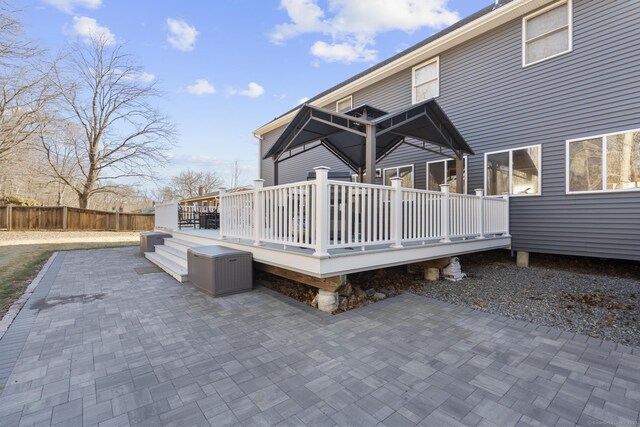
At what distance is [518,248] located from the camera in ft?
23.9

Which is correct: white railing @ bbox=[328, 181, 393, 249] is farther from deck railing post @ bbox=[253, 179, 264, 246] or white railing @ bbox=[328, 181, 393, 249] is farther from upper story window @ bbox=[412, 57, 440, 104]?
upper story window @ bbox=[412, 57, 440, 104]

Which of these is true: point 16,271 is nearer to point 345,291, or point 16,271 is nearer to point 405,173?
point 345,291

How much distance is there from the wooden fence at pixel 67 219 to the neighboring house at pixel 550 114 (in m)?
17.5

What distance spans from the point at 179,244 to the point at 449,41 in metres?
9.10

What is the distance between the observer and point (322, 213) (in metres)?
3.70

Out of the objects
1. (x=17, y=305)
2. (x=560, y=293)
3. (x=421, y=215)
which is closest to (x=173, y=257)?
(x=17, y=305)

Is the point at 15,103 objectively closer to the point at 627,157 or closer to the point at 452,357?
the point at 452,357

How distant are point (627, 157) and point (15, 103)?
21446 millimetres

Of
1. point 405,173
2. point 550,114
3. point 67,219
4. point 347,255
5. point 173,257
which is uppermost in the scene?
point 550,114

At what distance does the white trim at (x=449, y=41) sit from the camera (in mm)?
6879

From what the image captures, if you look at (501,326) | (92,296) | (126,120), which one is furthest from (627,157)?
(126,120)

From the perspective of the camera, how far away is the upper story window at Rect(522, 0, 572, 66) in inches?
256

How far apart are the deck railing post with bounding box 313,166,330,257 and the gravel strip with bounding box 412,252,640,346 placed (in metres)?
2.37

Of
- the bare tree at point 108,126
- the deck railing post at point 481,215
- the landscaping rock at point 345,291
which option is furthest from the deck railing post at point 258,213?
the bare tree at point 108,126
